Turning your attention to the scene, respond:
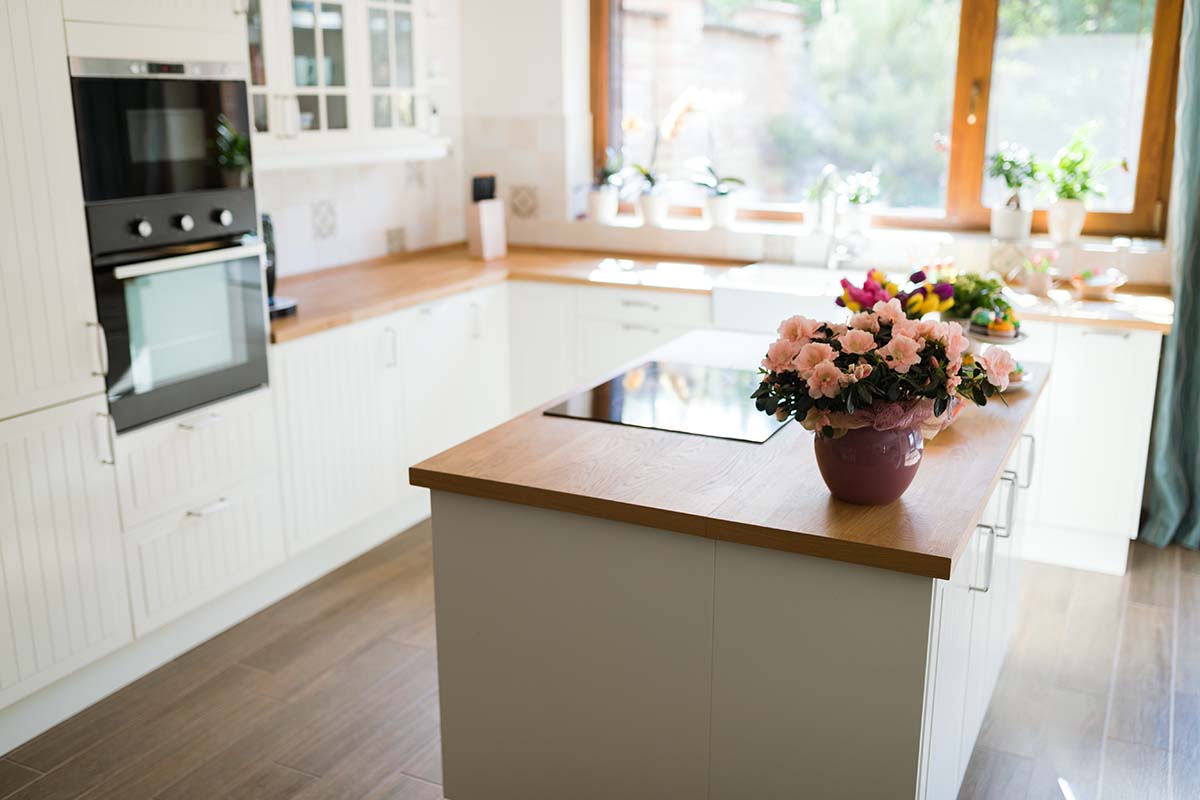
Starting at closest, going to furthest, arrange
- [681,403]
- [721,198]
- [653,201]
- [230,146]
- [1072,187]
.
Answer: [681,403] → [230,146] → [1072,187] → [721,198] → [653,201]

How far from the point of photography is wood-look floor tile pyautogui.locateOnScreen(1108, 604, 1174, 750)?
298cm

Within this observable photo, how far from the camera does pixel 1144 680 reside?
3.23 meters

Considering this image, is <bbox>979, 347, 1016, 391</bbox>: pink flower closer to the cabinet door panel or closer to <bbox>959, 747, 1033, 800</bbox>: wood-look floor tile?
<bbox>959, 747, 1033, 800</bbox>: wood-look floor tile

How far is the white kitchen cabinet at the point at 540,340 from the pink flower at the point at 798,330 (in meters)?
2.62

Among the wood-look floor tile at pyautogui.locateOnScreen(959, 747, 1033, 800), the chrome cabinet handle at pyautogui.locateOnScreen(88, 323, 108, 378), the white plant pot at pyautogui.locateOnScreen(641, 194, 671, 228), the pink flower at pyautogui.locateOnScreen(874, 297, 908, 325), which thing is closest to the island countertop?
the pink flower at pyautogui.locateOnScreen(874, 297, 908, 325)

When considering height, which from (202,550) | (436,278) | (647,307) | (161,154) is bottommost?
(202,550)

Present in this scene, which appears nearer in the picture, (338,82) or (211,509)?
(211,509)

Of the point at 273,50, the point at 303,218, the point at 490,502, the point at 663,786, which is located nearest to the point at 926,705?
the point at 663,786

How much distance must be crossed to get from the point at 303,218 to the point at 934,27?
8.57 feet

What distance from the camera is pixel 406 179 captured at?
4.92 m

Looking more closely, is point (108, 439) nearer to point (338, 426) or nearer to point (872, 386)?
point (338, 426)

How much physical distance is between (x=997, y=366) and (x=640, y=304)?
2492mm

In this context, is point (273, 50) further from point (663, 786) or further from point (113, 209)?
point (663, 786)

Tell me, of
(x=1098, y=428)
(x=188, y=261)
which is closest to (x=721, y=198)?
(x=1098, y=428)
